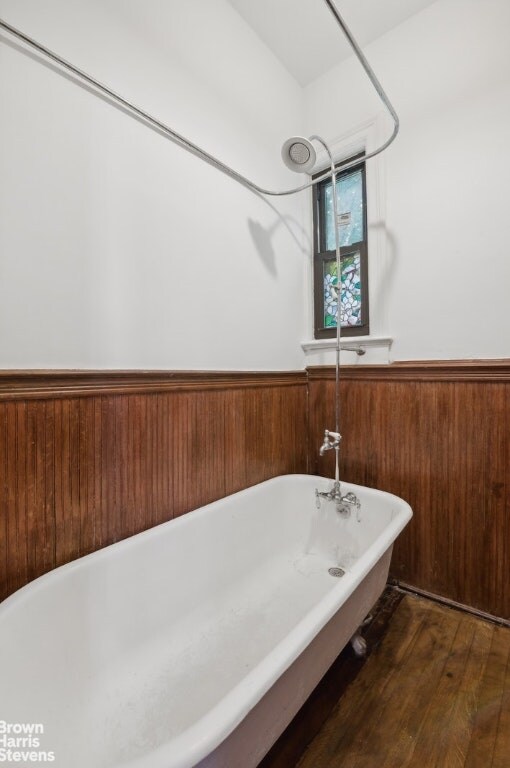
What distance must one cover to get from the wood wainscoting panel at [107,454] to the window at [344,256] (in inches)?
26.3

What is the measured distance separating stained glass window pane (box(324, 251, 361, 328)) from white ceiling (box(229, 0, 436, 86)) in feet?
3.49

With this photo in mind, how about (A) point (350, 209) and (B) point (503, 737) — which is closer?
(B) point (503, 737)

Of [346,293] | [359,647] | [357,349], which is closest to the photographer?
[359,647]

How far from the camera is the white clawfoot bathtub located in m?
0.64

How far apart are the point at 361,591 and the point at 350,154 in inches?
82.1

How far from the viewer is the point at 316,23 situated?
160 cm

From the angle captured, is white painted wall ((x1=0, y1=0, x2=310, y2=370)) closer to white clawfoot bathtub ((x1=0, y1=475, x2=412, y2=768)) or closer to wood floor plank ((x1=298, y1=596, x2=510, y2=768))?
white clawfoot bathtub ((x1=0, y1=475, x2=412, y2=768))

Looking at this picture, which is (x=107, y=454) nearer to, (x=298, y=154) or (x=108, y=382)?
(x=108, y=382)

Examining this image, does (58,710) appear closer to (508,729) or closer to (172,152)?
(508,729)

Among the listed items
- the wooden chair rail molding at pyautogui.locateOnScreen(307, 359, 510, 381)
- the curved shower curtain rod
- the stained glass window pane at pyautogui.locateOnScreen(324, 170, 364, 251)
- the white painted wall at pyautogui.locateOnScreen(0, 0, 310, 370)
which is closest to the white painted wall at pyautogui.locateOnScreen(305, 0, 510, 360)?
the wooden chair rail molding at pyautogui.locateOnScreen(307, 359, 510, 381)

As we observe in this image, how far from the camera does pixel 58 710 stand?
770 millimetres

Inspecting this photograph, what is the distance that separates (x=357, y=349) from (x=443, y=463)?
0.67 metres

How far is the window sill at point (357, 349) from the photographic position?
1.65m

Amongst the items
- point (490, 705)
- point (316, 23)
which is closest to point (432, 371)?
point (490, 705)
